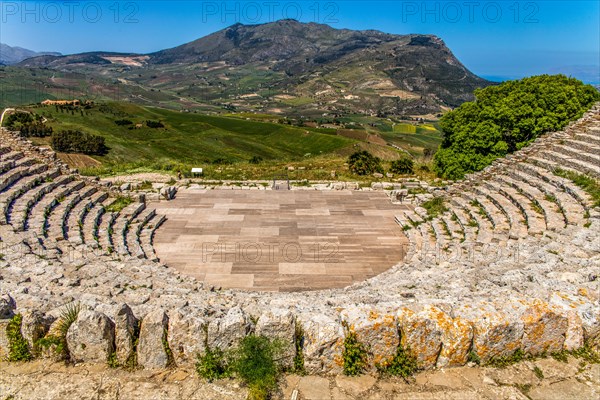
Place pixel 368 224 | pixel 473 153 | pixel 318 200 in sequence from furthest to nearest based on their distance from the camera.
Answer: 1. pixel 473 153
2. pixel 318 200
3. pixel 368 224

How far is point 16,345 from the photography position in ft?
19.1

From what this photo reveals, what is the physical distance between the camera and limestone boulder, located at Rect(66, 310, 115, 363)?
5.68 m

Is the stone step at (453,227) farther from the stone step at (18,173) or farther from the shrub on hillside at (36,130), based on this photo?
the shrub on hillside at (36,130)

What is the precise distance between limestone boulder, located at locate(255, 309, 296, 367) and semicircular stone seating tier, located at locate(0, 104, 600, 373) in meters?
0.02

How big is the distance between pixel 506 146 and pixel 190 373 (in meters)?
24.2

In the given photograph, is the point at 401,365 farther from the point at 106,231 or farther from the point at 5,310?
the point at 106,231

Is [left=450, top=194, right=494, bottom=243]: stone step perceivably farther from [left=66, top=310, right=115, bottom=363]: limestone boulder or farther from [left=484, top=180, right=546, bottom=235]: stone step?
[left=66, top=310, right=115, bottom=363]: limestone boulder

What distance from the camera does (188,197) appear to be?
65.3 ft

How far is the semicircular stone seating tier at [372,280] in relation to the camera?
578 centimetres

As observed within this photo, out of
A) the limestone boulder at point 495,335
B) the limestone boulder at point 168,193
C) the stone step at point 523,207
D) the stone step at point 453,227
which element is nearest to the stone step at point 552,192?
the stone step at point 523,207

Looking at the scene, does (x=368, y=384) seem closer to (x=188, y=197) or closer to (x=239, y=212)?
(x=239, y=212)

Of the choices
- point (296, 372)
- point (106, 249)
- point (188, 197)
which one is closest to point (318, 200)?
point (188, 197)

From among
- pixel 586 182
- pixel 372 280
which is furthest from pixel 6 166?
pixel 586 182

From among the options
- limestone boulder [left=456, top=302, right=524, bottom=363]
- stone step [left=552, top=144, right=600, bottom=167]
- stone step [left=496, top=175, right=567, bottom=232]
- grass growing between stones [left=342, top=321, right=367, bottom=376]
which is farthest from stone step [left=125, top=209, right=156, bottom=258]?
stone step [left=552, top=144, right=600, bottom=167]
